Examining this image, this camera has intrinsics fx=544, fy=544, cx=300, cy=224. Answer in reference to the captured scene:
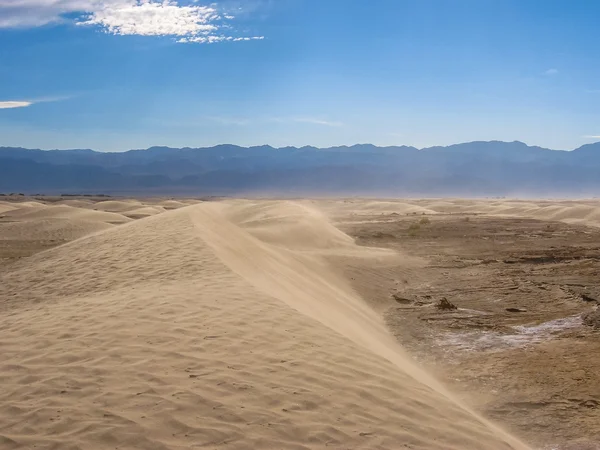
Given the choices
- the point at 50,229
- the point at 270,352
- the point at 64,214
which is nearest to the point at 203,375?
the point at 270,352

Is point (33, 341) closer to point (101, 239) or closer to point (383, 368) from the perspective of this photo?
point (383, 368)

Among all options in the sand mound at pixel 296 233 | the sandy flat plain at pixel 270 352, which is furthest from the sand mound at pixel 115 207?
the sandy flat plain at pixel 270 352

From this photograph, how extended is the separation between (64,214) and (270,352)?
33336mm

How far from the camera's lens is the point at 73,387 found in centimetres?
550

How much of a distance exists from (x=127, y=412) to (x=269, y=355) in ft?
6.50

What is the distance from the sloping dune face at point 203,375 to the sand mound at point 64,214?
975 inches

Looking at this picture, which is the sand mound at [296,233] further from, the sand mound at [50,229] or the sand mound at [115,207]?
the sand mound at [115,207]

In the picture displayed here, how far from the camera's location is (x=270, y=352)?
261 inches

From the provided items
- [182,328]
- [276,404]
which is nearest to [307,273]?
[182,328]

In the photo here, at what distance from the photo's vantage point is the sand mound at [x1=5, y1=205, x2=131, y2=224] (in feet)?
114

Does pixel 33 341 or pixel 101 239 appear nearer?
pixel 33 341

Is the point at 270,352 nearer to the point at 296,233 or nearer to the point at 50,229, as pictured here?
the point at 296,233

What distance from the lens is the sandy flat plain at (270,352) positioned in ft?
16.5

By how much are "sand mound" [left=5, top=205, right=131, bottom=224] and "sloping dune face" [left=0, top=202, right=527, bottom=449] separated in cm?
2475
